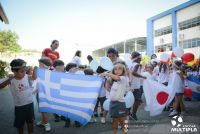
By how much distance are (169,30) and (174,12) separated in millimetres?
2915

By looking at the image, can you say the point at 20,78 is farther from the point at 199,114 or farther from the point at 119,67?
the point at 199,114

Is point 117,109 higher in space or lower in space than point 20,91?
lower

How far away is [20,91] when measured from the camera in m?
4.20

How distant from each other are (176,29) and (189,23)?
110 inches

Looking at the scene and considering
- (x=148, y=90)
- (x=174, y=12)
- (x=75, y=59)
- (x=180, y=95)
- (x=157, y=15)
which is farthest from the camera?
(x=157, y=15)

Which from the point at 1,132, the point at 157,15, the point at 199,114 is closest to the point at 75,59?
the point at 1,132

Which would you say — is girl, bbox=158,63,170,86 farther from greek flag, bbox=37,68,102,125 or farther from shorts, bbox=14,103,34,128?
shorts, bbox=14,103,34,128

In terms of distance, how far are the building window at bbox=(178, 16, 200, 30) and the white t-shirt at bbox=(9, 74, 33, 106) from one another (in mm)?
30776

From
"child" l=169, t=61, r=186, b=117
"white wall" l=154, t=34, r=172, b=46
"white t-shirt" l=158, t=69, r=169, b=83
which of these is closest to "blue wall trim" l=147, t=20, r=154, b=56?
"white wall" l=154, t=34, r=172, b=46

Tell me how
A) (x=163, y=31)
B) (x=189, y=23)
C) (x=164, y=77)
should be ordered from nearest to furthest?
(x=164, y=77), (x=189, y=23), (x=163, y=31)

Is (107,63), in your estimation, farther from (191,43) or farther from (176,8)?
(176,8)

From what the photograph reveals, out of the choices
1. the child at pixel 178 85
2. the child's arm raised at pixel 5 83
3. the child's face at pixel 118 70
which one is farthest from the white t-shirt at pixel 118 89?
the child at pixel 178 85

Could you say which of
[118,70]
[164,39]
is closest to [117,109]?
[118,70]

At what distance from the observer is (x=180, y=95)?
6.89 metres
